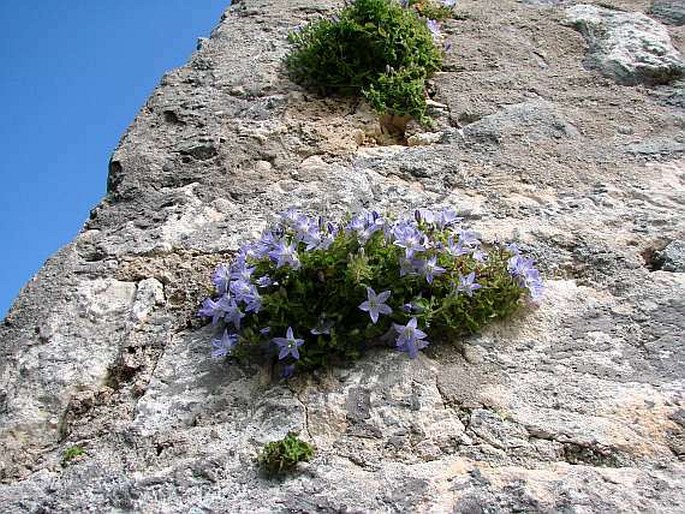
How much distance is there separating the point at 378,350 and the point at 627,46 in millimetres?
1693

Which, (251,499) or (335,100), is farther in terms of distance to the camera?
(335,100)

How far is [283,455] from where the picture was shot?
185 cm

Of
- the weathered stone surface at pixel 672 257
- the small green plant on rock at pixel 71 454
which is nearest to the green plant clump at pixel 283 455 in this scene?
the small green plant on rock at pixel 71 454

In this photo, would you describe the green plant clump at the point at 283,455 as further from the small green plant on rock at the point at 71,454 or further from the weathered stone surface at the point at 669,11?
the weathered stone surface at the point at 669,11

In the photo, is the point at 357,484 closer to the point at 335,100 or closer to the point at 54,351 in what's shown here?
the point at 54,351

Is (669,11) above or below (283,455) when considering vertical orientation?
above

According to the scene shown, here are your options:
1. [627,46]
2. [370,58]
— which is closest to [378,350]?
[370,58]

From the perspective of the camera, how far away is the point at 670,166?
2627 mm

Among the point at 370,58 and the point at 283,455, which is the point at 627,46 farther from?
the point at 283,455

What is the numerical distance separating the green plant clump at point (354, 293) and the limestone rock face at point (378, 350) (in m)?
0.06

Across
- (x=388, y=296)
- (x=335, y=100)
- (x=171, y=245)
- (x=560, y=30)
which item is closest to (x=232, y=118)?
(x=335, y=100)

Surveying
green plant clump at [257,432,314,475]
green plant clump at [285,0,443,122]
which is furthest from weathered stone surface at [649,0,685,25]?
green plant clump at [257,432,314,475]

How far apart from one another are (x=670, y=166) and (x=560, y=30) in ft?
2.85

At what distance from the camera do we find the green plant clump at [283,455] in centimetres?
184
